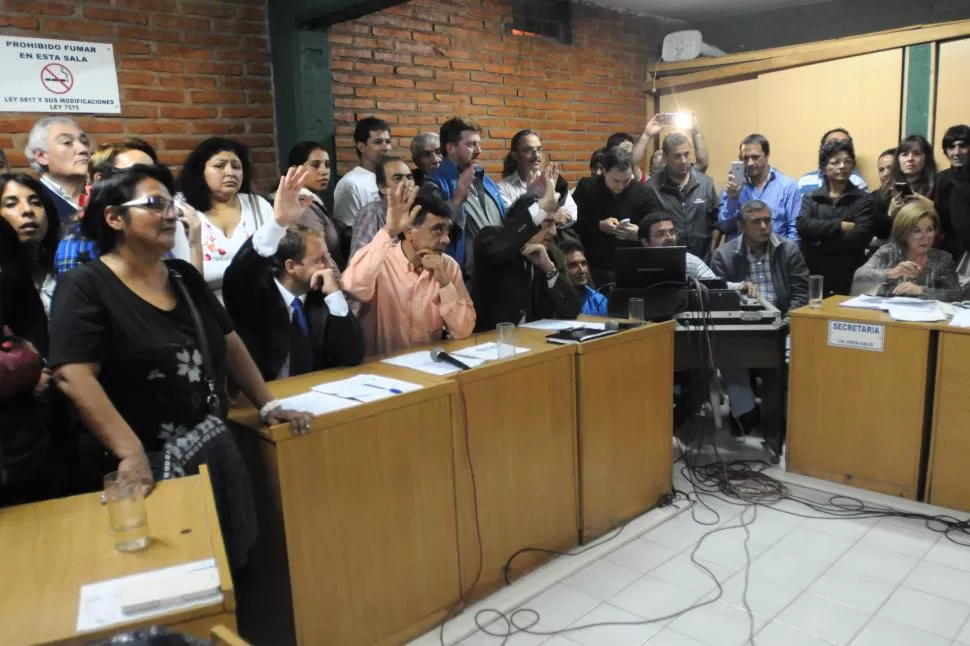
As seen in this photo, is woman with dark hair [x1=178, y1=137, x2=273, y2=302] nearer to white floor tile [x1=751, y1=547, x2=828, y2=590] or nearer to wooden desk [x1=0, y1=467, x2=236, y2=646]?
wooden desk [x1=0, y1=467, x2=236, y2=646]

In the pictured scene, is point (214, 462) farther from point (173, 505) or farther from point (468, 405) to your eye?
point (468, 405)

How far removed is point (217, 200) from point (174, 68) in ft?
4.35

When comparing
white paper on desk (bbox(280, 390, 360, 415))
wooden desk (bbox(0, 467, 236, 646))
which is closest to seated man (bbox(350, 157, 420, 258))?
white paper on desk (bbox(280, 390, 360, 415))

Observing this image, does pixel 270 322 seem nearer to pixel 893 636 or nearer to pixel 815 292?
pixel 893 636

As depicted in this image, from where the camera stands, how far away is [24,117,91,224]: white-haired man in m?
2.65

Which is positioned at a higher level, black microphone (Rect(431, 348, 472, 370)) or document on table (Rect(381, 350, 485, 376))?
black microphone (Rect(431, 348, 472, 370))

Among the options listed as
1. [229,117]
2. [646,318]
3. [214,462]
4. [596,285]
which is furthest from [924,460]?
[229,117]

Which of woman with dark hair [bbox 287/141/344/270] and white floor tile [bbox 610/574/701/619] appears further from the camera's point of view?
woman with dark hair [bbox 287/141/344/270]

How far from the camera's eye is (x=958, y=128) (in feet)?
12.4

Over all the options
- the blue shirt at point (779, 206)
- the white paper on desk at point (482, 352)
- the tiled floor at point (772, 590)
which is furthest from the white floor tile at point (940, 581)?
the blue shirt at point (779, 206)

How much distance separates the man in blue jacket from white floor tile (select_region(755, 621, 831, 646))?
180cm

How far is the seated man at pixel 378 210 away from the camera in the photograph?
3.02m

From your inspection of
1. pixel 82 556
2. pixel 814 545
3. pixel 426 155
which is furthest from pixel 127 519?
pixel 426 155

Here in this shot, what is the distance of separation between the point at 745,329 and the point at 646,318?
0.49 m
